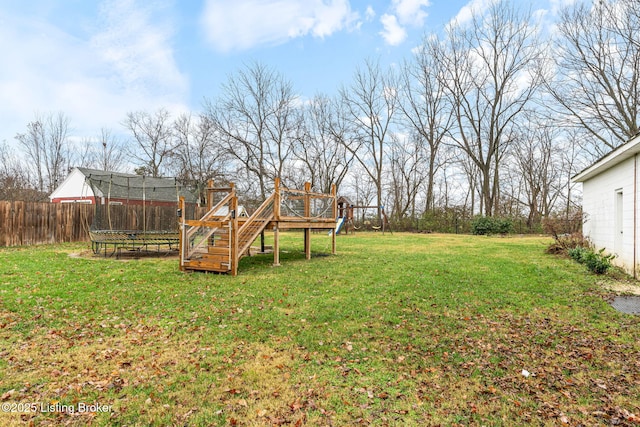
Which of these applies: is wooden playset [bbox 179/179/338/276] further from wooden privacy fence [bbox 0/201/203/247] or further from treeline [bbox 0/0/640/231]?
treeline [bbox 0/0/640/231]

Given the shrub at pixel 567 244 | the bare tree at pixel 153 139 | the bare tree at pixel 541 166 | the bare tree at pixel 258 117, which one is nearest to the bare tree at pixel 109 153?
the bare tree at pixel 153 139

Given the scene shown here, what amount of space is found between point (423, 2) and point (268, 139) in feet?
59.6

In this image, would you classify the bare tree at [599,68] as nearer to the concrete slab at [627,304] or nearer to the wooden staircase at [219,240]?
the concrete slab at [627,304]

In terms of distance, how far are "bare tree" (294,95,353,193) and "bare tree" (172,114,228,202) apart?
25.0ft

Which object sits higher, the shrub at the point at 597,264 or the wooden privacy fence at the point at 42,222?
the wooden privacy fence at the point at 42,222

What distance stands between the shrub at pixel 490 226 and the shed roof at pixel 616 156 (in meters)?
11.5

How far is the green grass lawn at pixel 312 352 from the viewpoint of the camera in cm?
274

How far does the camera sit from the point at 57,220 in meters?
14.5

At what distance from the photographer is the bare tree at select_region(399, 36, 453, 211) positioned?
28203mm

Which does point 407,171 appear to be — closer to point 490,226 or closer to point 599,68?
point 490,226

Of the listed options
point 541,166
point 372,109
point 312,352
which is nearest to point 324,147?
point 372,109

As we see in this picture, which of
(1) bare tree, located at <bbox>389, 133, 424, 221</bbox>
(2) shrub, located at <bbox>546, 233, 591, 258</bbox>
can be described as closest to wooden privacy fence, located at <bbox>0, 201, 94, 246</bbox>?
(2) shrub, located at <bbox>546, 233, 591, 258</bbox>

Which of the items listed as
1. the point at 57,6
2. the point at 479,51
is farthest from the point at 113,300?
the point at 479,51

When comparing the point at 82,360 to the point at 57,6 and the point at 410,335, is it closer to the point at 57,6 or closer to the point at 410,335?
the point at 410,335
